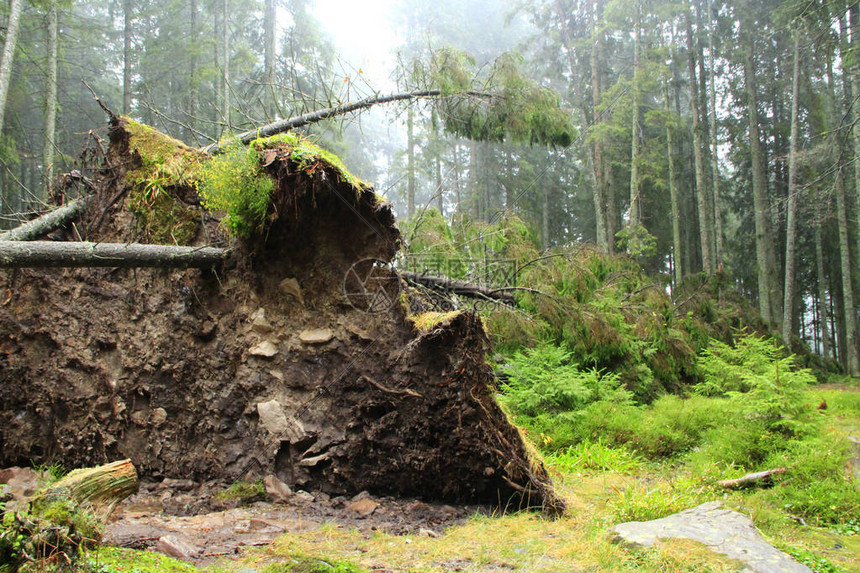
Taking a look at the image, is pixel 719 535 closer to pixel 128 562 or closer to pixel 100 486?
pixel 128 562

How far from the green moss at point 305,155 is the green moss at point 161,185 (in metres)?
1.42

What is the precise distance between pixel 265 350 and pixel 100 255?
1.50m

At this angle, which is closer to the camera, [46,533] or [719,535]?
[46,533]

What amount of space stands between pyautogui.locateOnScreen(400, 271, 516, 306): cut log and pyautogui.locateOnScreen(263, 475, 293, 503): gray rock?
2.73 m

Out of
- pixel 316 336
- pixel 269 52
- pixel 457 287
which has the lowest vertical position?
pixel 316 336

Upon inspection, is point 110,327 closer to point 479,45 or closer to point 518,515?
point 518,515

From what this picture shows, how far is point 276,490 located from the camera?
3979mm

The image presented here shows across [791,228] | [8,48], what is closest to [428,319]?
[8,48]

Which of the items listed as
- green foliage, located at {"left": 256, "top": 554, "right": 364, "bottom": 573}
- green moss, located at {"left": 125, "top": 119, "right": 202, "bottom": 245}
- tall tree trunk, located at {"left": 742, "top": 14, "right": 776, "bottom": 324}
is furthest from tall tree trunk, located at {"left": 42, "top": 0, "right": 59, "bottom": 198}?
tall tree trunk, located at {"left": 742, "top": 14, "right": 776, "bottom": 324}

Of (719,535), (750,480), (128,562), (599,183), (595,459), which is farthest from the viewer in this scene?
(599,183)

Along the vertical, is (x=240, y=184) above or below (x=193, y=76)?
below

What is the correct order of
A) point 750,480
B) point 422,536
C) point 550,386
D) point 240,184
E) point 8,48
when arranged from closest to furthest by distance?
point 422,536 < point 240,184 < point 750,480 < point 550,386 < point 8,48

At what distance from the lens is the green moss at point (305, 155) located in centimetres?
383

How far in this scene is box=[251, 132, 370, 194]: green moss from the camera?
3826 mm
